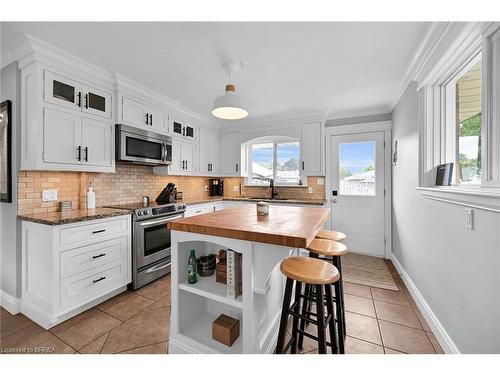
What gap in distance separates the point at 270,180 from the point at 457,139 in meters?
2.85

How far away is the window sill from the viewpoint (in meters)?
1.04

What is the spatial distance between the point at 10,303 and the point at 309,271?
2845mm

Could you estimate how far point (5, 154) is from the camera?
2033 millimetres

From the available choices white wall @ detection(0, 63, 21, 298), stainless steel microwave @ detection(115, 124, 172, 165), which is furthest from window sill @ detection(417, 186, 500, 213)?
white wall @ detection(0, 63, 21, 298)

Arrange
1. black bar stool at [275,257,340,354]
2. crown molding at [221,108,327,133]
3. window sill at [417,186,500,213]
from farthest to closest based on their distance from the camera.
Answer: crown molding at [221,108,327,133]
black bar stool at [275,257,340,354]
window sill at [417,186,500,213]

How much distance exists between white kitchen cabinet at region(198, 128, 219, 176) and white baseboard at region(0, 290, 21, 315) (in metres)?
2.80

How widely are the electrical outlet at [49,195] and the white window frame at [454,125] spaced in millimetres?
3479

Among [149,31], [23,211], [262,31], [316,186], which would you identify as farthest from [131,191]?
[316,186]

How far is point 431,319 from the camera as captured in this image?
1.77 m

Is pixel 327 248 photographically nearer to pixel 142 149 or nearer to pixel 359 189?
pixel 359 189

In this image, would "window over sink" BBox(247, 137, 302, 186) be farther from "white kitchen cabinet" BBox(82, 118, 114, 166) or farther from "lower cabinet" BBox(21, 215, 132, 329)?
"lower cabinet" BBox(21, 215, 132, 329)

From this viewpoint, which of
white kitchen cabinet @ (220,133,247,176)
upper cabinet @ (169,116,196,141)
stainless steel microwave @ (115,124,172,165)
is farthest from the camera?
white kitchen cabinet @ (220,133,247,176)

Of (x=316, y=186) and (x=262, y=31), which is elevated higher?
(x=262, y=31)
